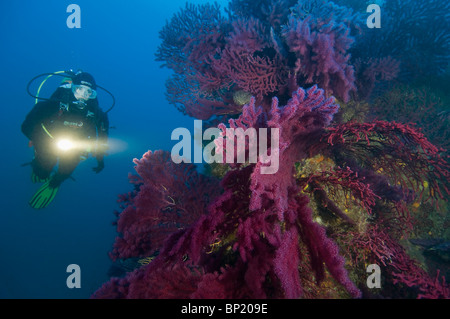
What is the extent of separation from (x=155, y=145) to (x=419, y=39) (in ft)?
258

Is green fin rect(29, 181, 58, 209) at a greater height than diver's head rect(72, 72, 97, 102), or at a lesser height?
lesser

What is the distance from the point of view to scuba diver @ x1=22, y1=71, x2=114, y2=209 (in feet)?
22.0

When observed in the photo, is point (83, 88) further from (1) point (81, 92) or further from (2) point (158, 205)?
(2) point (158, 205)

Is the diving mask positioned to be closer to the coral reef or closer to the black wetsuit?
the black wetsuit

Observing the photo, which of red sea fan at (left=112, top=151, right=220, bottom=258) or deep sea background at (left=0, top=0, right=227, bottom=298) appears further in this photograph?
deep sea background at (left=0, top=0, right=227, bottom=298)

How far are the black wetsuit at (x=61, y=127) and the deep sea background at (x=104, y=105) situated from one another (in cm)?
795

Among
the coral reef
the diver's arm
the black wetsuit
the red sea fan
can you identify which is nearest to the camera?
the coral reef

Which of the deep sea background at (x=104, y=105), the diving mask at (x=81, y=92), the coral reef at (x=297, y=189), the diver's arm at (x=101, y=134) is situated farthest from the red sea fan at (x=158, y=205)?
the deep sea background at (x=104, y=105)

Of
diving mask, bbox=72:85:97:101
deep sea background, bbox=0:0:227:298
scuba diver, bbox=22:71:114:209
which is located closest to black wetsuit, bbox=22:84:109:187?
scuba diver, bbox=22:71:114:209

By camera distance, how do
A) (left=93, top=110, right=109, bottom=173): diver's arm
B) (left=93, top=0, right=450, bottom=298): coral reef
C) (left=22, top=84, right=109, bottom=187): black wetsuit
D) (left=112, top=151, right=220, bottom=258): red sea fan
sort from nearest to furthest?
(left=93, top=0, right=450, bottom=298): coral reef, (left=112, top=151, right=220, bottom=258): red sea fan, (left=22, top=84, right=109, bottom=187): black wetsuit, (left=93, top=110, right=109, bottom=173): diver's arm

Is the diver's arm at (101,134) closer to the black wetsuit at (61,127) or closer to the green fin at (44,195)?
the black wetsuit at (61,127)

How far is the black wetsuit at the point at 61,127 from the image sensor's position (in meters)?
6.70
